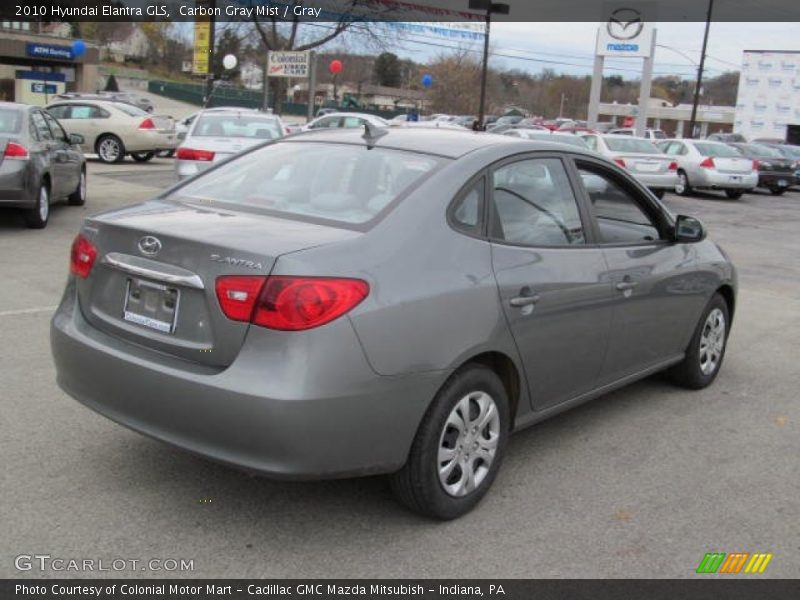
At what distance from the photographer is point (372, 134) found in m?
4.24

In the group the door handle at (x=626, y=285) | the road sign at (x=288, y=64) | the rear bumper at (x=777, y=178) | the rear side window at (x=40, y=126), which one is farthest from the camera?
the road sign at (x=288, y=64)

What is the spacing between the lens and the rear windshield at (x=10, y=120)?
9891 millimetres

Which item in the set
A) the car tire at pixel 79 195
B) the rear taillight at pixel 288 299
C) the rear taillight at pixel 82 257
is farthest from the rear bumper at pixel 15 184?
the rear taillight at pixel 288 299

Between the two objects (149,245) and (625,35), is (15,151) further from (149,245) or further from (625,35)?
(625,35)

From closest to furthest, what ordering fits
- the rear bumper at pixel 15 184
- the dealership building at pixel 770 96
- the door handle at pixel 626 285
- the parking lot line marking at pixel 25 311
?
the door handle at pixel 626 285 < the parking lot line marking at pixel 25 311 < the rear bumper at pixel 15 184 < the dealership building at pixel 770 96

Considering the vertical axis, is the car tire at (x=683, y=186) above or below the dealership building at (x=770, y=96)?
below

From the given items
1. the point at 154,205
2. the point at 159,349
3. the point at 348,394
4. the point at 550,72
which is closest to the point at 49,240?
the point at 154,205

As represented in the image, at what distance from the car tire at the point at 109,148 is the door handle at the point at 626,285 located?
19351 millimetres

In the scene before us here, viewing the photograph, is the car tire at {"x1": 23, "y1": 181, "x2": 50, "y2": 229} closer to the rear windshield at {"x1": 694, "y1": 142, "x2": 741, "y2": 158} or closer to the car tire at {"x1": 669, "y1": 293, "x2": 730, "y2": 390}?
the car tire at {"x1": 669, "y1": 293, "x2": 730, "y2": 390}

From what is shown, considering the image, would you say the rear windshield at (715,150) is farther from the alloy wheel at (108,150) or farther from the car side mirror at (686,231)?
the car side mirror at (686,231)

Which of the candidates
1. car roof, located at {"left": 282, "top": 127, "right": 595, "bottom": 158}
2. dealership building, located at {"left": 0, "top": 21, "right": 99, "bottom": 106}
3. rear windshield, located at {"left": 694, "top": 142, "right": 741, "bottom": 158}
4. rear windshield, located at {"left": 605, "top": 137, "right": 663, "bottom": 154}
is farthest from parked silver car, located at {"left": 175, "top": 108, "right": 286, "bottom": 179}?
dealership building, located at {"left": 0, "top": 21, "right": 99, "bottom": 106}

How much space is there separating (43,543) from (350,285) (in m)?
A: 1.53

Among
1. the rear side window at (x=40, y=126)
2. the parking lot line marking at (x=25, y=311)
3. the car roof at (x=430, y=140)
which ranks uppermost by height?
the car roof at (x=430, y=140)

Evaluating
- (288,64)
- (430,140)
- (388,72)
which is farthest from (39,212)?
(388,72)
